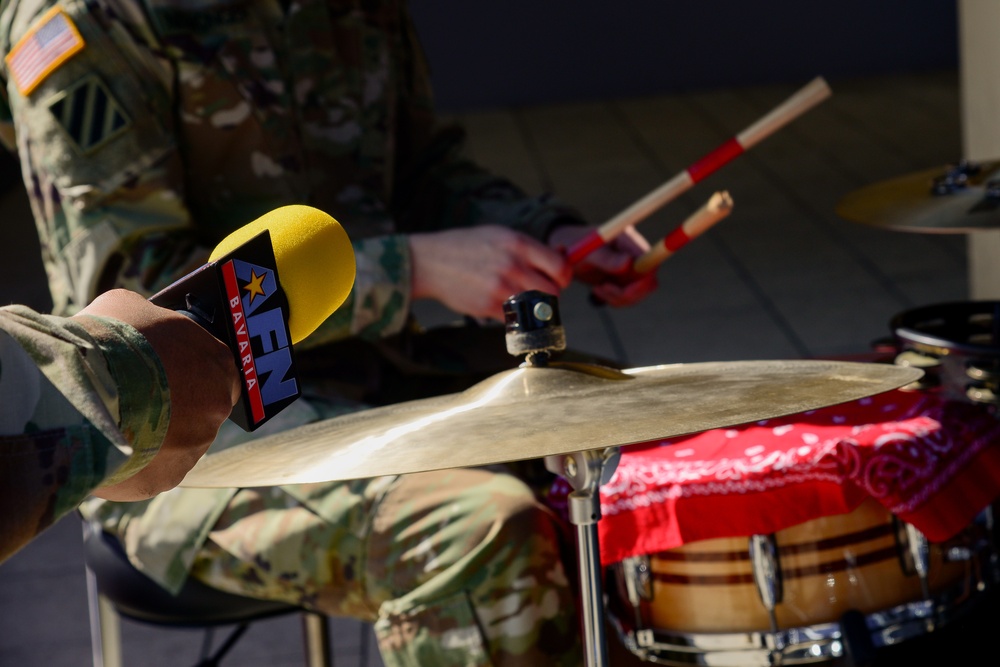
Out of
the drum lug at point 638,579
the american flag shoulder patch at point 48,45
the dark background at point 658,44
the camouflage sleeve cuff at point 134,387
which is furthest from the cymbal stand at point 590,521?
the dark background at point 658,44

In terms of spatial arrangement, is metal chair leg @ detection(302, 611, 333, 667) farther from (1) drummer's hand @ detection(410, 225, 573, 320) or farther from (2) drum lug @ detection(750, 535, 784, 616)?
(2) drum lug @ detection(750, 535, 784, 616)

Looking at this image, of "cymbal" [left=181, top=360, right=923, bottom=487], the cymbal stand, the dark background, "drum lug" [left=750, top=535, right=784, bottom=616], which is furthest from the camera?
the dark background

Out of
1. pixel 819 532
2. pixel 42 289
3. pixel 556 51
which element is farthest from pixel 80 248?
pixel 556 51

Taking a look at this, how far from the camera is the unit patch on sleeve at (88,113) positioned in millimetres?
1151

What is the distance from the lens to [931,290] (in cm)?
322

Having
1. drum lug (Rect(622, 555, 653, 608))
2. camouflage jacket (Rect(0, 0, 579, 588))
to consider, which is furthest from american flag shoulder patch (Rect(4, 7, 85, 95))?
drum lug (Rect(622, 555, 653, 608))

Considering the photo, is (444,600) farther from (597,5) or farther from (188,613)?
(597,5)

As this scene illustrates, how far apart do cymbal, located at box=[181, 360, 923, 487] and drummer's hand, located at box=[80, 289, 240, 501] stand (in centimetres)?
15

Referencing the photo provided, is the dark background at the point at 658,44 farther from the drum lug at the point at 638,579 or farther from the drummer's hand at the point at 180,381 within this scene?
the drummer's hand at the point at 180,381

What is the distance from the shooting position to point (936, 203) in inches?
48.7

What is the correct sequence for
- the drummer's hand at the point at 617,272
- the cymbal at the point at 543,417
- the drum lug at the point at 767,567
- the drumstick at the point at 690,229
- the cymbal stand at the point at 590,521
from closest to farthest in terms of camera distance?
1. the cymbal at the point at 543,417
2. the cymbal stand at the point at 590,521
3. the drum lug at the point at 767,567
4. the drumstick at the point at 690,229
5. the drummer's hand at the point at 617,272

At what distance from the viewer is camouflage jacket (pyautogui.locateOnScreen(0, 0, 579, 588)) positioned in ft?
3.79

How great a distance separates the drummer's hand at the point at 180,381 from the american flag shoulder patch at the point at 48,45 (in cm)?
68

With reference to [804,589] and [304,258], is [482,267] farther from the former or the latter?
[304,258]
